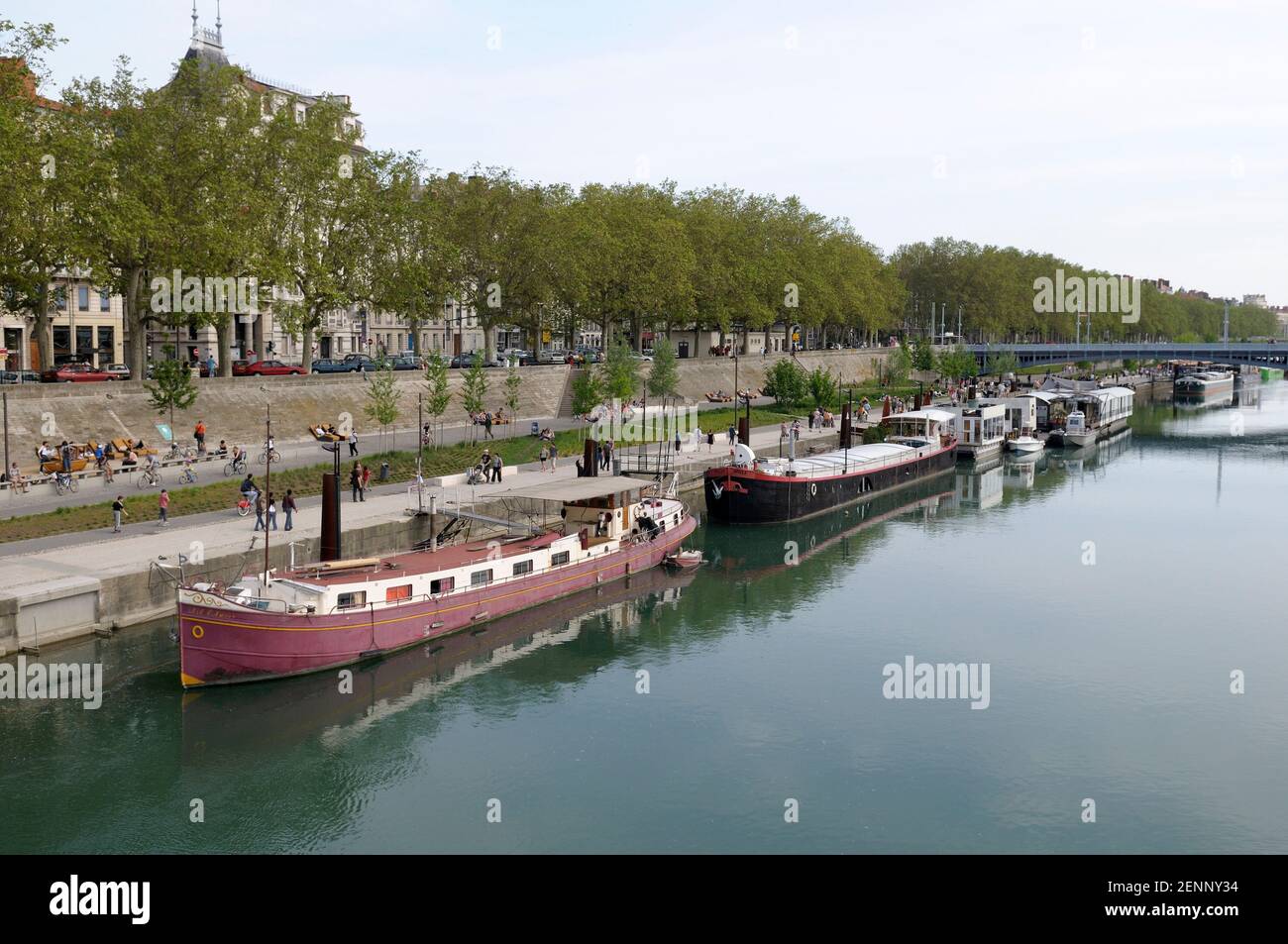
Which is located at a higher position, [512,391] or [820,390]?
[820,390]

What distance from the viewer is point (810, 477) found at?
63.7m

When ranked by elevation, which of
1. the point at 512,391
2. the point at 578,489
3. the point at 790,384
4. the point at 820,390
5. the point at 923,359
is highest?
the point at 923,359

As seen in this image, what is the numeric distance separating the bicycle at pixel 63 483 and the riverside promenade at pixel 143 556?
4.01m

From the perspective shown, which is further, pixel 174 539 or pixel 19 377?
pixel 19 377

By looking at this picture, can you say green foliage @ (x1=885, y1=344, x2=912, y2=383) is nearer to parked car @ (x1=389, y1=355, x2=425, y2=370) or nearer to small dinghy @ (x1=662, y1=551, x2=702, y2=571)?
parked car @ (x1=389, y1=355, x2=425, y2=370)

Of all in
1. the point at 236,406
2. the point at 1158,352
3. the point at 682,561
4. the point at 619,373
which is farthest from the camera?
the point at 1158,352

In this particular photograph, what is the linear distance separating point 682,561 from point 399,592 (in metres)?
17.0

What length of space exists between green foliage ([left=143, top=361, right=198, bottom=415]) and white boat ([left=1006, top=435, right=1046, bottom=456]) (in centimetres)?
6528

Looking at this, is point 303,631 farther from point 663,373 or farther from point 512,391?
point 663,373

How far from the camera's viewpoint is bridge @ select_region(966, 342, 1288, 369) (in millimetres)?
157875

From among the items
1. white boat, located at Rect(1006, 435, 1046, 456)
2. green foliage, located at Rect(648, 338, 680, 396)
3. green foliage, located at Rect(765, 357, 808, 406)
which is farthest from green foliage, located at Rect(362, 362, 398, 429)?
white boat, located at Rect(1006, 435, 1046, 456)

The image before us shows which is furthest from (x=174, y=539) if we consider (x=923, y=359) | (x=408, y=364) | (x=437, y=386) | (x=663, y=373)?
(x=923, y=359)

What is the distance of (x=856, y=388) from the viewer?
13450cm
